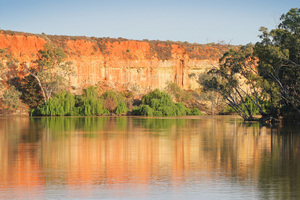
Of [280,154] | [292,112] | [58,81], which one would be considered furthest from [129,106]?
[280,154]

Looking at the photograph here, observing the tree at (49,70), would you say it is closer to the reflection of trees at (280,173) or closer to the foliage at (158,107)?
the foliage at (158,107)

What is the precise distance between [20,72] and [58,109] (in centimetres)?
1059

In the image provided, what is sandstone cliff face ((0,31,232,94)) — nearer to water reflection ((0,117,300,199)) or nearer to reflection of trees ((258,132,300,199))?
water reflection ((0,117,300,199))

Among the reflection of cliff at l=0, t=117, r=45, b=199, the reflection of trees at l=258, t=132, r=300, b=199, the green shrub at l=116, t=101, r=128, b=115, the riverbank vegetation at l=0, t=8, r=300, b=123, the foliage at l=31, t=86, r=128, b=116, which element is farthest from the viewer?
the green shrub at l=116, t=101, r=128, b=115

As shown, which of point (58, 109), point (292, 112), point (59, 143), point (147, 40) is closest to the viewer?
point (59, 143)

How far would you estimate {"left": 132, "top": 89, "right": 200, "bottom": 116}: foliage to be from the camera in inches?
2459

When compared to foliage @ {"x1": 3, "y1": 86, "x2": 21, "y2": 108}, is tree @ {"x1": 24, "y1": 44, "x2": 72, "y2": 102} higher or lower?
higher

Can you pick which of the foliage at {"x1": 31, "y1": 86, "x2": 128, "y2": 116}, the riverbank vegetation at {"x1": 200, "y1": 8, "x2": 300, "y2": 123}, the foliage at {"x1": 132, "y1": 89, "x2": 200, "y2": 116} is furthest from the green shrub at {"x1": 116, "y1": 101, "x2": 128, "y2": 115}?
the riverbank vegetation at {"x1": 200, "y1": 8, "x2": 300, "y2": 123}

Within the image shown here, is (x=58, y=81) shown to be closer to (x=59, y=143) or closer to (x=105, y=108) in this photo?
(x=105, y=108)

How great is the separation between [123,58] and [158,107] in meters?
15.7

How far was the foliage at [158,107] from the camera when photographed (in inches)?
2459

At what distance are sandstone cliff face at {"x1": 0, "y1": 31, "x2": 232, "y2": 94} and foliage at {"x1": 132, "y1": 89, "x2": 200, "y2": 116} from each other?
7.84m

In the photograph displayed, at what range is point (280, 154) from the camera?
17.8m

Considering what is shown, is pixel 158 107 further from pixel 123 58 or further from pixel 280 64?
pixel 280 64
